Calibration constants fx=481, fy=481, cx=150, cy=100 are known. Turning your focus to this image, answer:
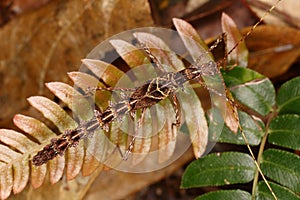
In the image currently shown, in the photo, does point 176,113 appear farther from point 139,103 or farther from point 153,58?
point 153,58

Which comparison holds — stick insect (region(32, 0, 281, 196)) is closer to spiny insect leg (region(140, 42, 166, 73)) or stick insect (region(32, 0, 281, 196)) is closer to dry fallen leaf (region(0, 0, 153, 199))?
spiny insect leg (region(140, 42, 166, 73))

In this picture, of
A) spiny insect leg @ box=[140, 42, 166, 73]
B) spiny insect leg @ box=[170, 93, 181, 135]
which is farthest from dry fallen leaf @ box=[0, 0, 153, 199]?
spiny insect leg @ box=[170, 93, 181, 135]

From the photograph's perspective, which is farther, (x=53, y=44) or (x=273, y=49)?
(x=53, y=44)

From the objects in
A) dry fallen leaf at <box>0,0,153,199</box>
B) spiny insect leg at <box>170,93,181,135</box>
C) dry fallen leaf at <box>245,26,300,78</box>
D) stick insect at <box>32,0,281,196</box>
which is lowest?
dry fallen leaf at <box>245,26,300,78</box>

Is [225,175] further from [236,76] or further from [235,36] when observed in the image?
[235,36]

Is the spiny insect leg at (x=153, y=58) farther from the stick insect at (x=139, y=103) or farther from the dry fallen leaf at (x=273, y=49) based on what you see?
the dry fallen leaf at (x=273, y=49)

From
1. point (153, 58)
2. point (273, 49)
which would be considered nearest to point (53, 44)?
point (153, 58)

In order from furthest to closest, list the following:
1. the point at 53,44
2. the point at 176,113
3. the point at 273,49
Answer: the point at 53,44 < the point at 273,49 < the point at 176,113

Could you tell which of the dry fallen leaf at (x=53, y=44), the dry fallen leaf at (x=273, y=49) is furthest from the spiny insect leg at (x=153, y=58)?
the dry fallen leaf at (x=273, y=49)

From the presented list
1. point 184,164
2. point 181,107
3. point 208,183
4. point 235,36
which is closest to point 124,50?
point 181,107
